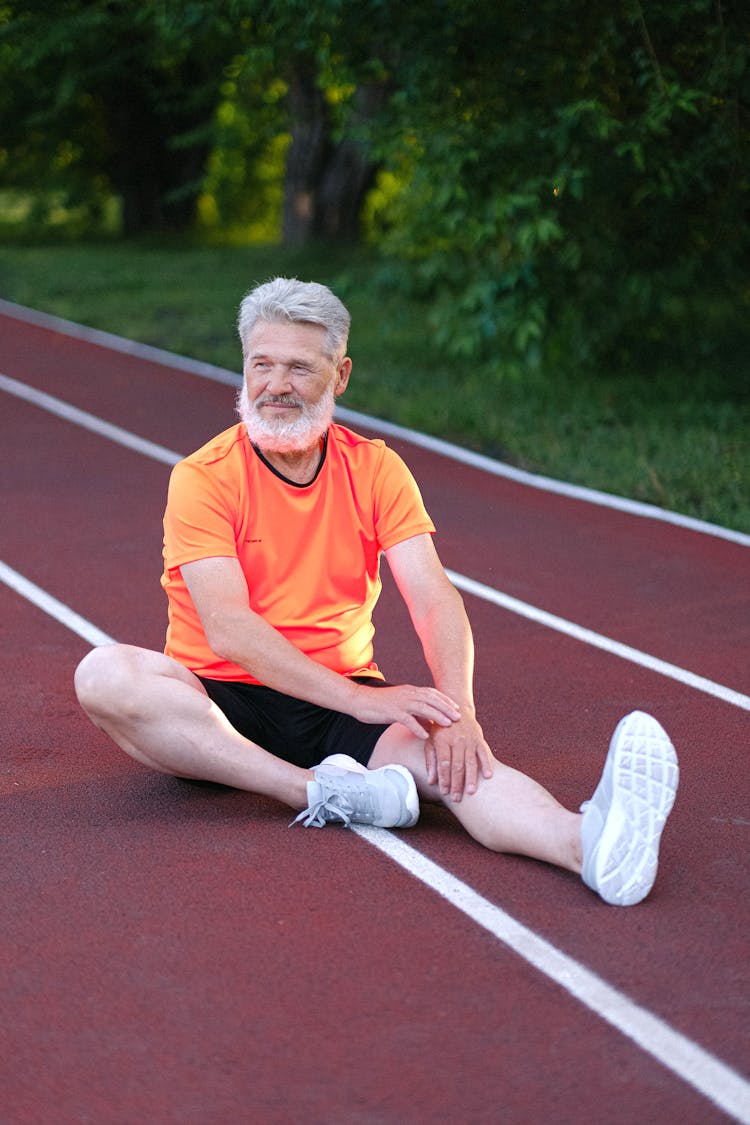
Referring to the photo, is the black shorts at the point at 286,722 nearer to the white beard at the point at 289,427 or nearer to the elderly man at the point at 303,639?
the elderly man at the point at 303,639

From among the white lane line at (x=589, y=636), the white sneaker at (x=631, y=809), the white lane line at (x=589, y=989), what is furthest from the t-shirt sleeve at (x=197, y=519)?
the white lane line at (x=589, y=636)

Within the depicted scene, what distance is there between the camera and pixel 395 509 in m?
4.84

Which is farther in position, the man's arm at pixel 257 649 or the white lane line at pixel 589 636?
the white lane line at pixel 589 636

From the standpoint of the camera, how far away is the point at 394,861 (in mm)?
4500

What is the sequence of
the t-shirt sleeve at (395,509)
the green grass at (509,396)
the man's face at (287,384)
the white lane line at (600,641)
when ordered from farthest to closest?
the green grass at (509,396) < the white lane line at (600,641) < the t-shirt sleeve at (395,509) < the man's face at (287,384)

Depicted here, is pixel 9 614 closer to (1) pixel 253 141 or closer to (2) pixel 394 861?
(2) pixel 394 861

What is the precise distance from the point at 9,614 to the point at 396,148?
6.65 meters

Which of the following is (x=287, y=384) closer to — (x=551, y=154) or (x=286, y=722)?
(x=286, y=722)

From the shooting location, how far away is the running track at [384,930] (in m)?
3.30

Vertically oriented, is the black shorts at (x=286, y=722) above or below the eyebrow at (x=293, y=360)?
below

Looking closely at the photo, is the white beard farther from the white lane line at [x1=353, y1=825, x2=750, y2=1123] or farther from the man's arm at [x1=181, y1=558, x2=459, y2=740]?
the white lane line at [x1=353, y1=825, x2=750, y2=1123]

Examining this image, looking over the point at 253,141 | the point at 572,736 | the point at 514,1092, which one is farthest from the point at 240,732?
the point at 253,141

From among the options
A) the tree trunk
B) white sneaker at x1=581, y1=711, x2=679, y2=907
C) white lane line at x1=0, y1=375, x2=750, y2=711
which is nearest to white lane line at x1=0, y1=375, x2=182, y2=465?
white lane line at x1=0, y1=375, x2=750, y2=711

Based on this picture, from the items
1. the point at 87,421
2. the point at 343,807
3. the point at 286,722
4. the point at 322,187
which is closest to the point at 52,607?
the point at 286,722
